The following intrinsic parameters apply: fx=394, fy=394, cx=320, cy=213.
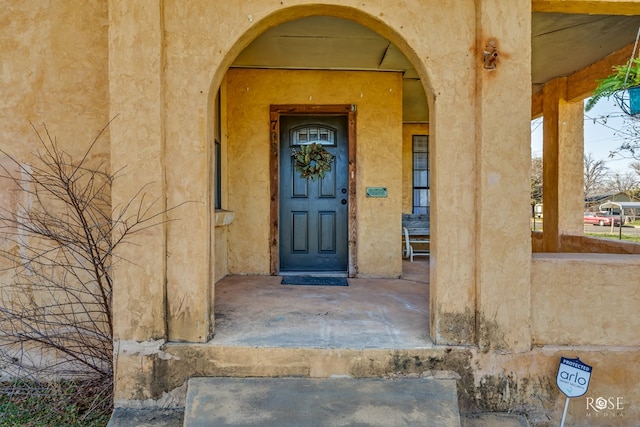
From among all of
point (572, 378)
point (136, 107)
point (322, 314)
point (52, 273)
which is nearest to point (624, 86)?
point (572, 378)

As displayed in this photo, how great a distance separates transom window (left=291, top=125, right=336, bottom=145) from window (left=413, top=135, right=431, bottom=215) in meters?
3.12

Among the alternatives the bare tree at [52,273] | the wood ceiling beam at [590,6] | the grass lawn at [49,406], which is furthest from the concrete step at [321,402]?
the wood ceiling beam at [590,6]

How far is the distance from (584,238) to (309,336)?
3637mm

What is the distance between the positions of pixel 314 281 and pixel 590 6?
3411 mm

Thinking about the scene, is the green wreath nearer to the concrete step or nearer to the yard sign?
the concrete step

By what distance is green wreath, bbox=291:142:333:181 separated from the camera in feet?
16.1

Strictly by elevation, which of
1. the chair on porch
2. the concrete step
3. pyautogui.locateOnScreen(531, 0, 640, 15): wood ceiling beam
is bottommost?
the concrete step

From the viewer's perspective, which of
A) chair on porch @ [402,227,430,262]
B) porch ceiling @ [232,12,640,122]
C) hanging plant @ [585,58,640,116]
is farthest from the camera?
chair on porch @ [402,227,430,262]

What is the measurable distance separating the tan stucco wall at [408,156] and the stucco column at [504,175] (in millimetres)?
5027

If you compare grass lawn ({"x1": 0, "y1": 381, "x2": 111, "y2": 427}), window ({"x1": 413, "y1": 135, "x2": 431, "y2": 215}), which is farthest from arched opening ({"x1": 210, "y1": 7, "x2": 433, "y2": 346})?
window ({"x1": 413, "y1": 135, "x2": 431, "y2": 215})

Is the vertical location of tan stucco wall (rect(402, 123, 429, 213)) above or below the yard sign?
above

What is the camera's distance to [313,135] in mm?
4988

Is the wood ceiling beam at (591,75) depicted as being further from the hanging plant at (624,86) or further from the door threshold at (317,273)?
the door threshold at (317,273)

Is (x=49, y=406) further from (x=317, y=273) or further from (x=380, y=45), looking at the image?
(x=380, y=45)
